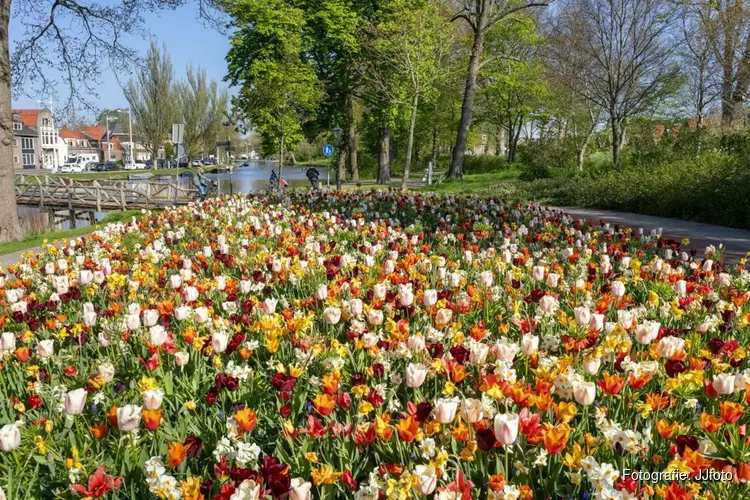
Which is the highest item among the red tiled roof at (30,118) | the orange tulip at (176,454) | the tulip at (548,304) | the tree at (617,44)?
the red tiled roof at (30,118)

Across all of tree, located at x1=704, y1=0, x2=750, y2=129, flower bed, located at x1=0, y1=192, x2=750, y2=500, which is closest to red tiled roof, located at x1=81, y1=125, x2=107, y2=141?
tree, located at x1=704, y1=0, x2=750, y2=129

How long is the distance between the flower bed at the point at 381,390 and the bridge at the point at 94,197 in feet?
77.1

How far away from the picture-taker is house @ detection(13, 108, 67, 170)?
83.7 metres

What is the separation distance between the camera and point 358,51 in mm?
30891

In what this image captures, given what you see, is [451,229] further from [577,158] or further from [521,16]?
[521,16]

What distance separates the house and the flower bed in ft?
284

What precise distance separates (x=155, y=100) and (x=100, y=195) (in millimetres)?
38333

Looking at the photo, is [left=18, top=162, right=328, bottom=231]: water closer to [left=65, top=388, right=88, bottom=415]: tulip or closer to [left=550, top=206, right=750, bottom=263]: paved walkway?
[left=550, top=206, right=750, bottom=263]: paved walkway

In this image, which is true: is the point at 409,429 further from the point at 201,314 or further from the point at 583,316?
the point at 201,314

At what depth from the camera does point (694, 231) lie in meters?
10.8

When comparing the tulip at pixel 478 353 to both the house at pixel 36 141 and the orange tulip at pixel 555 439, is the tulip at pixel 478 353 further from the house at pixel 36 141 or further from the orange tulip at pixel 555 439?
the house at pixel 36 141

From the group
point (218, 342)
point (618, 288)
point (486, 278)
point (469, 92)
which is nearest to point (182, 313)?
point (218, 342)

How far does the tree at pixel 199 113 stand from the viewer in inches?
2606

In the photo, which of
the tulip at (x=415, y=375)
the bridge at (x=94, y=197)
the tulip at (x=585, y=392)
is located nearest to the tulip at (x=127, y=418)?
the tulip at (x=415, y=375)
